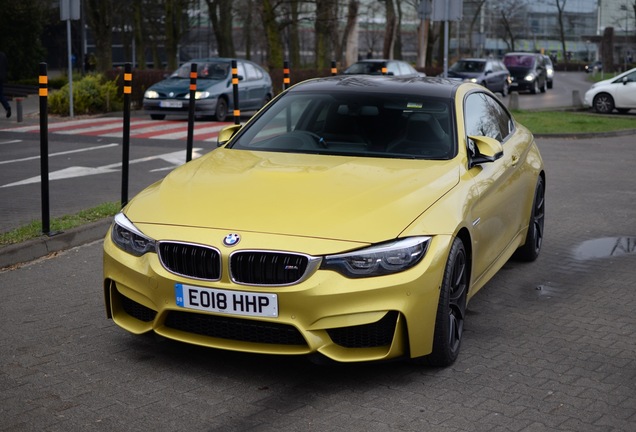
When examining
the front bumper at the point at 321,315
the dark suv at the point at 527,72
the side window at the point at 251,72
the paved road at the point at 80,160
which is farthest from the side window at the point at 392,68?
the front bumper at the point at 321,315

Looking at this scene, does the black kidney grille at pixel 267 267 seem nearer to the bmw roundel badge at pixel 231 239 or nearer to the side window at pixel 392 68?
→ the bmw roundel badge at pixel 231 239

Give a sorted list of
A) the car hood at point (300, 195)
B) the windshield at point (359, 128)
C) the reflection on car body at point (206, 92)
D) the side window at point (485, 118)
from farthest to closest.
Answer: the reflection on car body at point (206, 92)
the side window at point (485, 118)
the windshield at point (359, 128)
the car hood at point (300, 195)

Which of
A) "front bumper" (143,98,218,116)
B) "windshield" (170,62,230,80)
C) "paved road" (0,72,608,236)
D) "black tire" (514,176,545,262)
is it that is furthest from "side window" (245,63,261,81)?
"black tire" (514,176,545,262)

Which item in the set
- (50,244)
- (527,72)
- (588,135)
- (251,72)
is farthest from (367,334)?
(527,72)

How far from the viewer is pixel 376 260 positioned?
4.95 metres

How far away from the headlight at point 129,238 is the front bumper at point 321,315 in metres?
0.05

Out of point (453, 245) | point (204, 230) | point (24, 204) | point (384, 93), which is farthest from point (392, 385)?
point (24, 204)

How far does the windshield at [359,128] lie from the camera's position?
6512 millimetres

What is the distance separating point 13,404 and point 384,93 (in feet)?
11.0

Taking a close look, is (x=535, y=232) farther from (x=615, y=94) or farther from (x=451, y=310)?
(x=615, y=94)

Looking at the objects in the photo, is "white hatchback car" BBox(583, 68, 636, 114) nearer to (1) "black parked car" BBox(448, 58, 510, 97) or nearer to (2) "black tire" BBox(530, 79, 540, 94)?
(1) "black parked car" BBox(448, 58, 510, 97)

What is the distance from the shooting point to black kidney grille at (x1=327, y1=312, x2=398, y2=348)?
5.00m

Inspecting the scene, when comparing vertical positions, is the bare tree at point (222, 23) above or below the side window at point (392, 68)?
above

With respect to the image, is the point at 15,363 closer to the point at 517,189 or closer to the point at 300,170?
the point at 300,170
